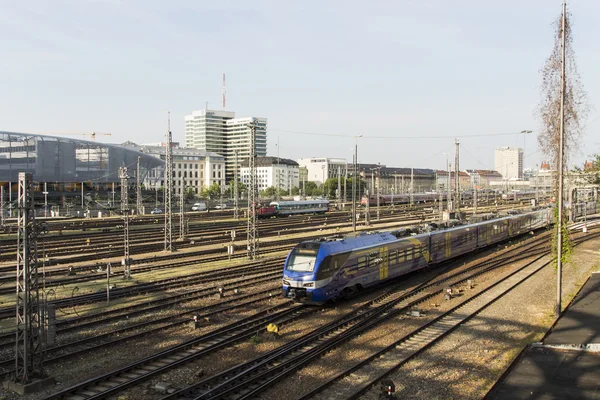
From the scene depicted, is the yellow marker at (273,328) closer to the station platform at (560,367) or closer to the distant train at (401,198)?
the station platform at (560,367)

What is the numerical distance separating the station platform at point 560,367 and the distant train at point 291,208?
58748 millimetres

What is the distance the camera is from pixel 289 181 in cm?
18325

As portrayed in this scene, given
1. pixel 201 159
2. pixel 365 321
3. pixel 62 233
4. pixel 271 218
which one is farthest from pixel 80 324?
pixel 201 159

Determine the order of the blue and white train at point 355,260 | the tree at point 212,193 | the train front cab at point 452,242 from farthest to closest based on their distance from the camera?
1. the tree at point 212,193
2. the train front cab at point 452,242
3. the blue and white train at point 355,260

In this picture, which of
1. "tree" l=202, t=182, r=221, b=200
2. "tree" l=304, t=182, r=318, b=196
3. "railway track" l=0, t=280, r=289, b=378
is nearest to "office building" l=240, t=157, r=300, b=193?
"tree" l=304, t=182, r=318, b=196

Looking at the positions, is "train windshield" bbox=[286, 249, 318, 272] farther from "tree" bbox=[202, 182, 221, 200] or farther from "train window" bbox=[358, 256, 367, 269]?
"tree" bbox=[202, 182, 221, 200]

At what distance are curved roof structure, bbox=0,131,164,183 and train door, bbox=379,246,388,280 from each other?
225ft

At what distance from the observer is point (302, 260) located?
Answer: 20.5m

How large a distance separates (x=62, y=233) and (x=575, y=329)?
A: 1889 inches

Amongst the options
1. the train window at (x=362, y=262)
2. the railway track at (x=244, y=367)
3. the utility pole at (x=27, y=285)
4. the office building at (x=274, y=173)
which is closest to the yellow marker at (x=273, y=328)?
the railway track at (x=244, y=367)

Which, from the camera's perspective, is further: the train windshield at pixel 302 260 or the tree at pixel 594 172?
the tree at pixel 594 172

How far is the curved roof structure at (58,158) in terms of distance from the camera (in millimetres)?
83688

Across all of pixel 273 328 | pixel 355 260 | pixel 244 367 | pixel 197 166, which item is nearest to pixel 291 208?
pixel 355 260

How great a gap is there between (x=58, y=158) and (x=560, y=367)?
91.6 metres
